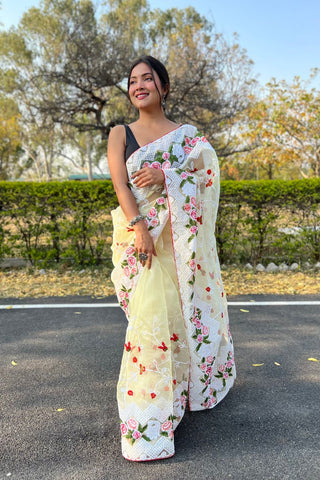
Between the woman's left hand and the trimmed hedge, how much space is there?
3863mm

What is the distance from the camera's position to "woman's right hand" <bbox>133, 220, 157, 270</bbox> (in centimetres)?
212

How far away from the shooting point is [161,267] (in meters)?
2.18

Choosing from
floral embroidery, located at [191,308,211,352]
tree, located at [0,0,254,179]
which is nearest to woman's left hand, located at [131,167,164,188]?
floral embroidery, located at [191,308,211,352]

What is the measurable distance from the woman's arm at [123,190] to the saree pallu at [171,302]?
0.05 m

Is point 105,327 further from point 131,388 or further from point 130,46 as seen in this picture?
point 130,46

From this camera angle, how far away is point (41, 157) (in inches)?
1597

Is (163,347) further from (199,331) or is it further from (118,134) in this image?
(118,134)

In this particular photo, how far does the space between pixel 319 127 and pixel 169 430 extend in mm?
15056

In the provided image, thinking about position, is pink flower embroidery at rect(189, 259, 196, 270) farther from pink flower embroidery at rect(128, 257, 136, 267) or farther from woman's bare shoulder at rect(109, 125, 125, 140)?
woman's bare shoulder at rect(109, 125, 125, 140)

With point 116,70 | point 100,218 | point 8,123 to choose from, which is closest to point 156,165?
point 100,218

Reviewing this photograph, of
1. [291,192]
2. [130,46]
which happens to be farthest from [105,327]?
[130,46]

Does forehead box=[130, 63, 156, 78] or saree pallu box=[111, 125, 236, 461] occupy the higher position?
forehead box=[130, 63, 156, 78]

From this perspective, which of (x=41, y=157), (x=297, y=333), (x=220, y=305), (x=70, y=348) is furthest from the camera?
(x=41, y=157)

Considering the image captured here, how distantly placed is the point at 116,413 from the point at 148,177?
147cm
